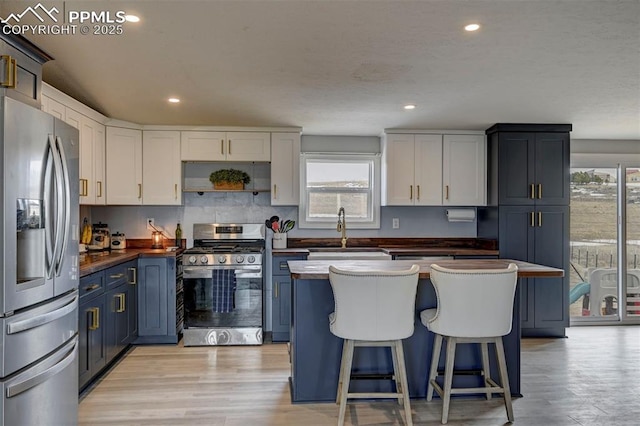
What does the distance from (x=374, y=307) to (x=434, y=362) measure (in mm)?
729

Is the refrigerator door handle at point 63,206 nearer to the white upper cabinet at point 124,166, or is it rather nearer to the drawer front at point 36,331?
the drawer front at point 36,331

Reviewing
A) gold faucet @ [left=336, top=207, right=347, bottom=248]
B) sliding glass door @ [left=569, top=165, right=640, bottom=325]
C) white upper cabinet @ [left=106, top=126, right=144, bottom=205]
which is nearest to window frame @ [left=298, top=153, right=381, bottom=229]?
gold faucet @ [left=336, top=207, right=347, bottom=248]

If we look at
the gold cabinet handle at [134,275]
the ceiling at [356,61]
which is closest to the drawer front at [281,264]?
the gold cabinet handle at [134,275]

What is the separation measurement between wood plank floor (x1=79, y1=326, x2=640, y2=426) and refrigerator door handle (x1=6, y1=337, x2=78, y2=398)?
24.3 inches

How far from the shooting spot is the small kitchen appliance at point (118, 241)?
453cm

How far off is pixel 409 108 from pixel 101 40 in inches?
98.8

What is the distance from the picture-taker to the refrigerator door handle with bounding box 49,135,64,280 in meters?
2.16

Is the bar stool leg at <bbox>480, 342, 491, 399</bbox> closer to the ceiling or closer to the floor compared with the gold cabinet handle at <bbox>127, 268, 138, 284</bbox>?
closer to the floor

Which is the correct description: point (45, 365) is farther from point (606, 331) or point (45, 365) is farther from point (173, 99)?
point (606, 331)

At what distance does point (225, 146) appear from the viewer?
4637 millimetres

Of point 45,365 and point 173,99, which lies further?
point 173,99

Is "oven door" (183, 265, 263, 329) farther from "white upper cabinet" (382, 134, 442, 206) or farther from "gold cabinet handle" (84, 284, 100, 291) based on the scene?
"white upper cabinet" (382, 134, 442, 206)

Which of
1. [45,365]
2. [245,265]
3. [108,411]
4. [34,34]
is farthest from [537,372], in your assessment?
[34,34]

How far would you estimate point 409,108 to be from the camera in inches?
152
